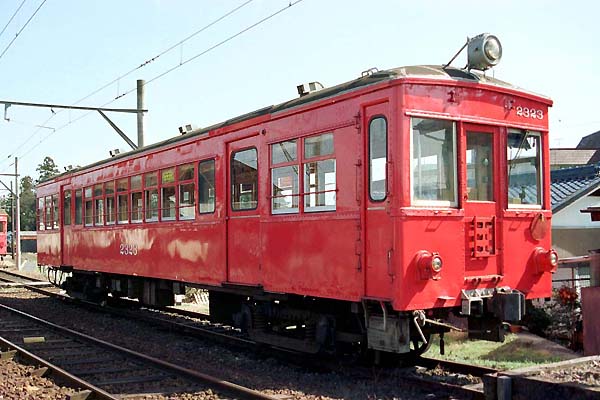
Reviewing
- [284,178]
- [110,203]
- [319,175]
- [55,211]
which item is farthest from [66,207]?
[319,175]

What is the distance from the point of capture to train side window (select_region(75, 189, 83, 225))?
15953 mm

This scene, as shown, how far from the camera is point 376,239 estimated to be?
7.09 meters

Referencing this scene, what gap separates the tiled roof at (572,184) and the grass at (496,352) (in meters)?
4.44

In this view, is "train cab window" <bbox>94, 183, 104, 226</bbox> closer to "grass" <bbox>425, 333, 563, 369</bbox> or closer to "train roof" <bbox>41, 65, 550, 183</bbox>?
"train roof" <bbox>41, 65, 550, 183</bbox>

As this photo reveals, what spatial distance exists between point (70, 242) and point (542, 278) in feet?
39.4

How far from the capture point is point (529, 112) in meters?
8.09

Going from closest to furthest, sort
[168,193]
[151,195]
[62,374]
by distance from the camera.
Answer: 1. [62,374]
2. [168,193]
3. [151,195]

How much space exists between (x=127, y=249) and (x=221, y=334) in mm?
3309

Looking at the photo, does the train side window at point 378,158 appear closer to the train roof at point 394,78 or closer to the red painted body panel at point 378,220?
the red painted body panel at point 378,220

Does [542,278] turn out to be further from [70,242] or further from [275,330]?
[70,242]

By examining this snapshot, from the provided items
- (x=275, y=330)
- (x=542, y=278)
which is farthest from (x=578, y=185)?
(x=275, y=330)

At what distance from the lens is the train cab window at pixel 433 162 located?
702 cm

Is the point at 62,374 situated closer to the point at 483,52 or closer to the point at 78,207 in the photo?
the point at 483,52

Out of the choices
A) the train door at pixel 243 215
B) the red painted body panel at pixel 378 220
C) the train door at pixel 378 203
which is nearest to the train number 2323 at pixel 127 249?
the red painted body panel at pixel 378 220
